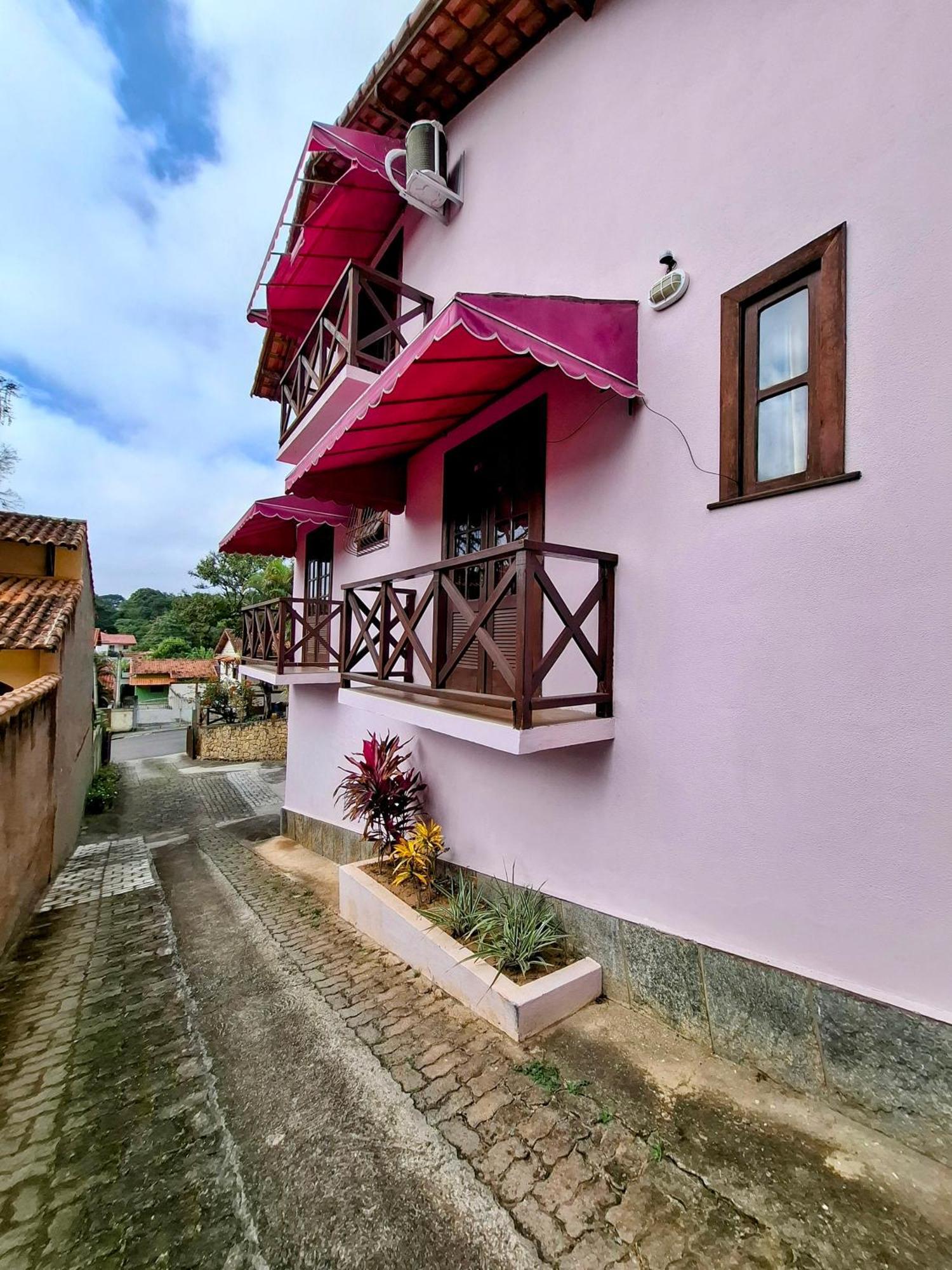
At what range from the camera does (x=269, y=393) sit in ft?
46.2

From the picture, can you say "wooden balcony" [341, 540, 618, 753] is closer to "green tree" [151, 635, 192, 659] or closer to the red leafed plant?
the red leafed plant

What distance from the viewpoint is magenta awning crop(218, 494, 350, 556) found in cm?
959

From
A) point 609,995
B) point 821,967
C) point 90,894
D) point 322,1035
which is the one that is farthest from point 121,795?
point 821,967

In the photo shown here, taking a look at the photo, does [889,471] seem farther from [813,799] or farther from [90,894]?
[90,894]

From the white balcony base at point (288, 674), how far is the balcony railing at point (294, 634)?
7 centimetres

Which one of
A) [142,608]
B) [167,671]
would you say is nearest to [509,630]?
[167,671]

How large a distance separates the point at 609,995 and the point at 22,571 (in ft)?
51.3

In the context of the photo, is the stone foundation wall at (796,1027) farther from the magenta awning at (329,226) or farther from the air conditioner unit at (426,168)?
the magenta awning at (329,226)

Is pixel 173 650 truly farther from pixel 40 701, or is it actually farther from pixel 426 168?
pixel 426 168

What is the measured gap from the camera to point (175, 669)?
144 ft

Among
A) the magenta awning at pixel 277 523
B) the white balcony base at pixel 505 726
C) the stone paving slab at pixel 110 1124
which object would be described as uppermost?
the magenta awning at pixel 277 523

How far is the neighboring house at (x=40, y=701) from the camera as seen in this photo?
267 inches

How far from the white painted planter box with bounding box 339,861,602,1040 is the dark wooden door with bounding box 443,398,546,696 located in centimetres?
275

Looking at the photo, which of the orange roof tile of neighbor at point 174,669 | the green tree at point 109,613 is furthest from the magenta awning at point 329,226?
the green tree at point 109,613
